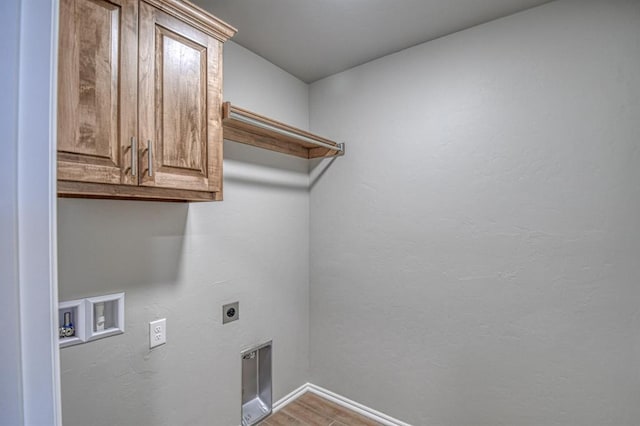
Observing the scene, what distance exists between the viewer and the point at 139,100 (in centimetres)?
112

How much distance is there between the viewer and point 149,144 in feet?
3.76

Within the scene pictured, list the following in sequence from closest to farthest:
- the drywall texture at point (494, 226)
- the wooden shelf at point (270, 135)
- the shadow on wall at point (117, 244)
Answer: the shadow on wall at point (117, 244), the drywall texture at point (494, 226), the wooden shelf at point (270, 135)

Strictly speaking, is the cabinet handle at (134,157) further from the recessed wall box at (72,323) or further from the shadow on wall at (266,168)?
the shadow on wall at (266,168)

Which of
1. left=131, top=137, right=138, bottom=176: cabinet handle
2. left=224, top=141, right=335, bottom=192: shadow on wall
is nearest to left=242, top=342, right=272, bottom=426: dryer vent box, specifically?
left=224, top=141, right=335, bottom=192: shadow on wall

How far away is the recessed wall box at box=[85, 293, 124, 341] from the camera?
126cm

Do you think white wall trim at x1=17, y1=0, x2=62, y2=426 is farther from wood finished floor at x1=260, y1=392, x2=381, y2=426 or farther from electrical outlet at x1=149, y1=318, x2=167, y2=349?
wood finished floor at x1=260, y1=392, x2=381, y2=426

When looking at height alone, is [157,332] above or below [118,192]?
below

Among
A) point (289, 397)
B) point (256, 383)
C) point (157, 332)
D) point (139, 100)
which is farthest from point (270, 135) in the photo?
point (289, 397)

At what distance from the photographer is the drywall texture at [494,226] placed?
1407 millimetres

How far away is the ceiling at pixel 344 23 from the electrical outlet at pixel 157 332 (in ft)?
5.26

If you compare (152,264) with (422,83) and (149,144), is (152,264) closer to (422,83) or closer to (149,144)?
(149,144)

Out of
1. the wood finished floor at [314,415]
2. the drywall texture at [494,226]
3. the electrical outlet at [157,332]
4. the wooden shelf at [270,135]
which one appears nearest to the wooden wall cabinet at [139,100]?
the wooden shelf at [270,135]

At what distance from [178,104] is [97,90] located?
0.93 feet

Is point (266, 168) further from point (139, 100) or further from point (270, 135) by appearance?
point (139, 100)
